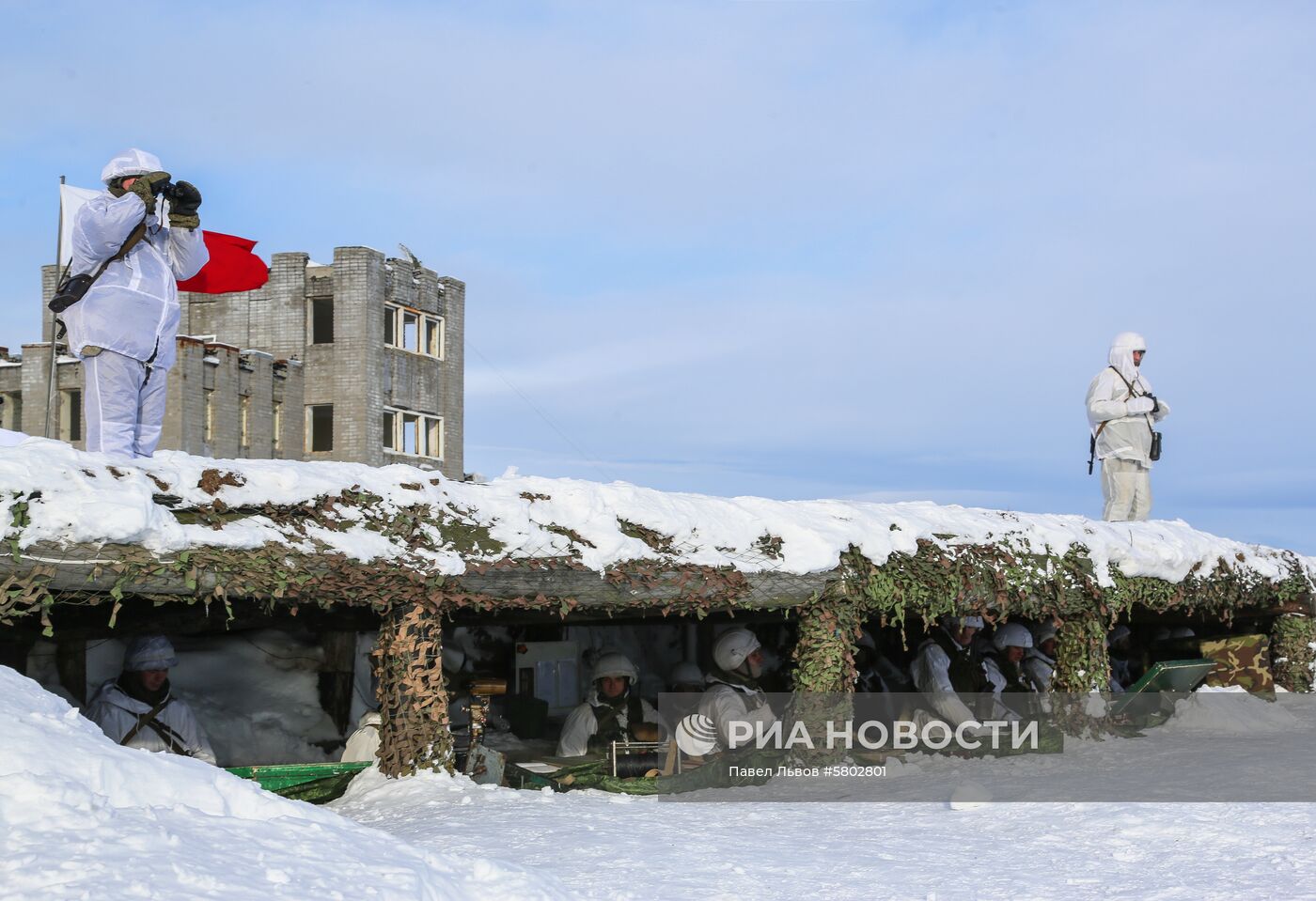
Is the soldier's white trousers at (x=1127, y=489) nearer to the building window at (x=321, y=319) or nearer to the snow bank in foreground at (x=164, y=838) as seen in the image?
the snow bank in foreground at (x=164, y=838)

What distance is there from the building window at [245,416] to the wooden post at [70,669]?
26.2 meters

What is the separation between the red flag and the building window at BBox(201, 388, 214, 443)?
22.8 m

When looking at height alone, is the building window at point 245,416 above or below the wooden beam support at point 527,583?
above

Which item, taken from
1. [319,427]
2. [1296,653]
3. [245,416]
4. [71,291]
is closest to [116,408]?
[71,291]

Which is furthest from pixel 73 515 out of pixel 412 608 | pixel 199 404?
pixel 199 404

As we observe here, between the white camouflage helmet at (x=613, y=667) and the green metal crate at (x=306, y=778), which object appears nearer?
the green metal crate at (x=306, y=778)

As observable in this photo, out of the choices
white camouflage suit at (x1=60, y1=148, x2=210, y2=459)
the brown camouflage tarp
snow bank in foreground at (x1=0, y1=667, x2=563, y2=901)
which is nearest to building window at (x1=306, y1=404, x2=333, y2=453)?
the brown camouflage tarp

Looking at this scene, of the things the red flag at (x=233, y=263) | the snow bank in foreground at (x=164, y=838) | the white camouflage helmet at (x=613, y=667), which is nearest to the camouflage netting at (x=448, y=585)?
the white camouflage helmet at (x=613, y=667)

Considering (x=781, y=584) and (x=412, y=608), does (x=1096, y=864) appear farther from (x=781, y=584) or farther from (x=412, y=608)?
(x=412, y=608)

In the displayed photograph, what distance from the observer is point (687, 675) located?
1164cm

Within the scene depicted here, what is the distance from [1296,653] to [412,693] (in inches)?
401

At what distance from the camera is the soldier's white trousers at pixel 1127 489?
1384cm

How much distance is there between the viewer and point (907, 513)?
34.7ft

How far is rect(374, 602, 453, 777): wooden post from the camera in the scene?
7.88 metres
